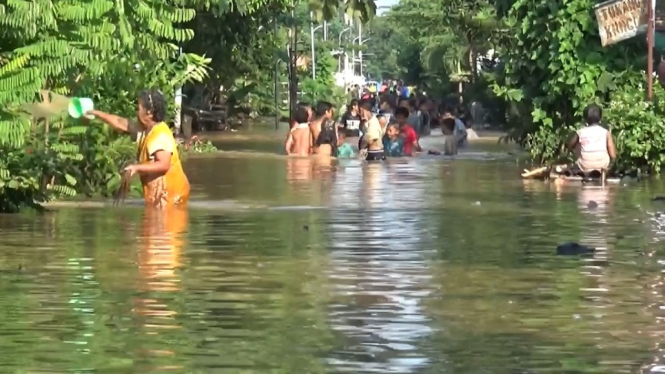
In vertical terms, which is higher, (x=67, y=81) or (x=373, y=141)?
(x=67, y=81)

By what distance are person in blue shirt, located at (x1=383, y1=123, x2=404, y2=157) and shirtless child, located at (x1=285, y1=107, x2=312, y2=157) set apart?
4.97ft

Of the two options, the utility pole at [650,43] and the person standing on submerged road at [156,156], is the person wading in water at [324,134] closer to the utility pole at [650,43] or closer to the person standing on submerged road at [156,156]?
the utility pole at [650,43]

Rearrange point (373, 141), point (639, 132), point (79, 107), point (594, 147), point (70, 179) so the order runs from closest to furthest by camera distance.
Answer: point (79, 107) → point (70, 179) → point (594, 147) → point (639, 132) → point (373, 141)

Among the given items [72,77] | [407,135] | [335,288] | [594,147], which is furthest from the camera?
[407,135]

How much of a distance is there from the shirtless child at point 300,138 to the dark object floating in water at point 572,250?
57.5ft

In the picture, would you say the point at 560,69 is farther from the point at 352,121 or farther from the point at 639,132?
the point at 352,121

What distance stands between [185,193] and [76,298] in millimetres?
5798

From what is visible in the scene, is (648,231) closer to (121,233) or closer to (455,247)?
(455,247)

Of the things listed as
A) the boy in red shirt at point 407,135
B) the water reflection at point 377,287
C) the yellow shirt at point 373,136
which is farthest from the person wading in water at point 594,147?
the boy in red shirt at point 407,135

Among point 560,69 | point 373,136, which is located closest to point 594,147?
point 560,69

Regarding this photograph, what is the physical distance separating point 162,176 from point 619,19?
10.6m

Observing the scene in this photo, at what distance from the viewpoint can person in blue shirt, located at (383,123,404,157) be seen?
3034 centimetres

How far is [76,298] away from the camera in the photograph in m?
9.45

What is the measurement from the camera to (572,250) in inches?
474
